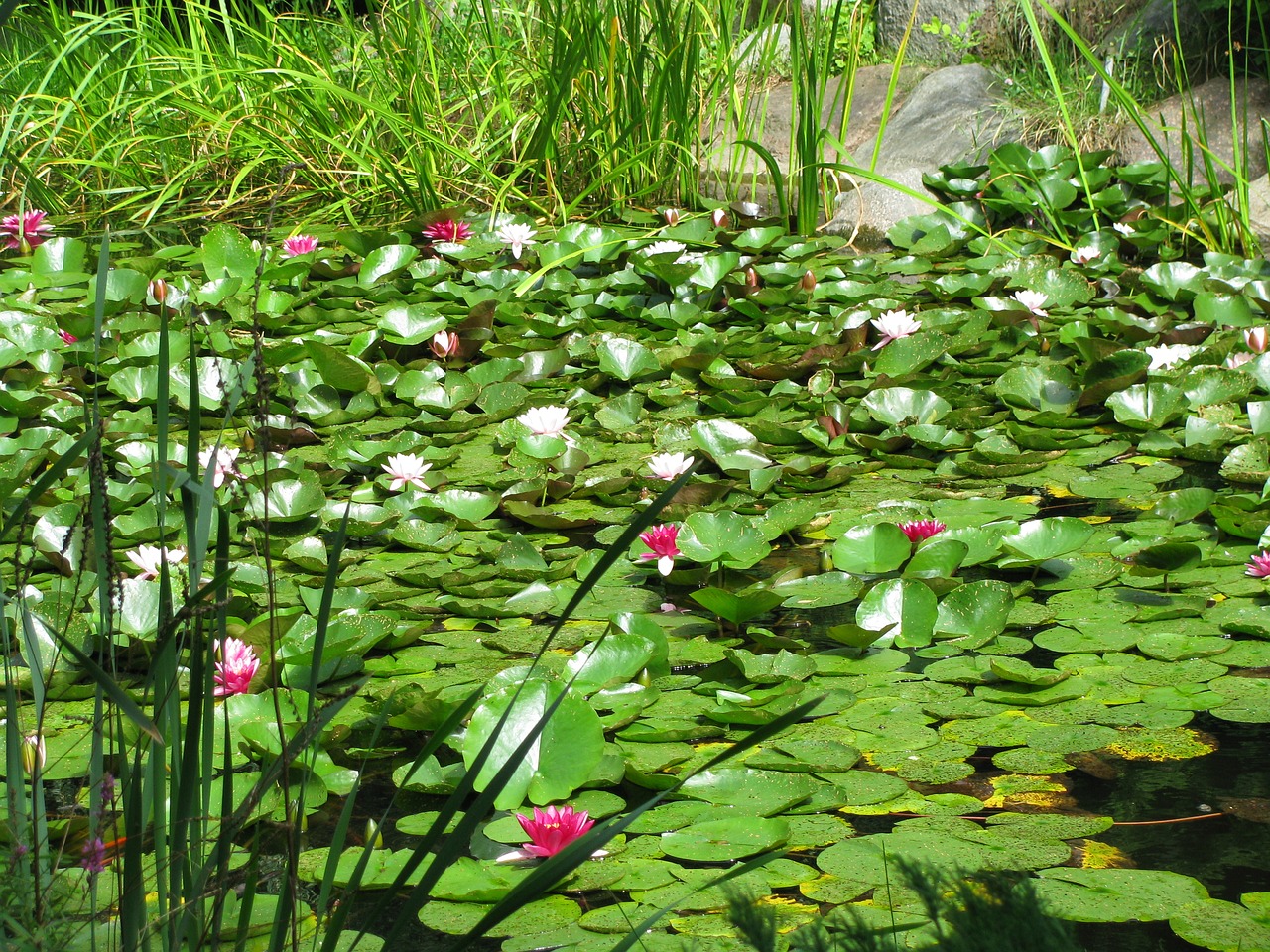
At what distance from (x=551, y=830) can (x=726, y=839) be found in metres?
0.18

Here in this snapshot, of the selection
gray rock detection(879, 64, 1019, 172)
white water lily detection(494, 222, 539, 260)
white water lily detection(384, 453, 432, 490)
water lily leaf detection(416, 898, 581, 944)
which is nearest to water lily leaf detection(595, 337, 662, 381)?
white water lily detection(384, 453, 432, 490)

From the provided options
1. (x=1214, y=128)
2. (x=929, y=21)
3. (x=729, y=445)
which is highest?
(x=929, y=21)

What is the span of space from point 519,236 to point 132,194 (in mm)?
1745

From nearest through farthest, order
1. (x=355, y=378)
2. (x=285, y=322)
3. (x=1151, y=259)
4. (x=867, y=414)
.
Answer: (x=867, y=414) → (x=355, y=378) → (x=285, y=322) → (x=1151, y=259)

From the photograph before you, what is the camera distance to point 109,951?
89 centimetres

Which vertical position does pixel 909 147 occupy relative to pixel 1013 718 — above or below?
above

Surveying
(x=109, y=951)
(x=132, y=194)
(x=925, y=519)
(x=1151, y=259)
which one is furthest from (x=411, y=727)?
(x=132, y=194)

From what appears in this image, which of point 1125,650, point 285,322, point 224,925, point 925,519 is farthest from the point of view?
point 285,322

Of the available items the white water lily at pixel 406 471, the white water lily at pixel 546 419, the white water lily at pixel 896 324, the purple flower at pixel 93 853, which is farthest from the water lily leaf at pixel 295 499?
the white water lily at pixel 896 324

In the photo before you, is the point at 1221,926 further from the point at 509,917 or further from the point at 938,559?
the point at 938,559

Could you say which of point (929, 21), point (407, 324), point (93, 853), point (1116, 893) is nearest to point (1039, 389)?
point (407, 324)

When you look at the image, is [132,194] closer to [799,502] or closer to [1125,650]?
[799,502]

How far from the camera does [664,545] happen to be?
1.77 meters

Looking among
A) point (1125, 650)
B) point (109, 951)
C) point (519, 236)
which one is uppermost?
point (519, 236)
